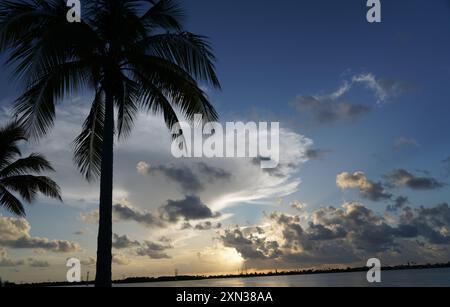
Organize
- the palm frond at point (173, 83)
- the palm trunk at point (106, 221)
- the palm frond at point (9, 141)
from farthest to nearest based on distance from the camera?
the palm frond at point (9, 141) < the palm frond at point (173, 83) < the palm trunk at point (106, 221)

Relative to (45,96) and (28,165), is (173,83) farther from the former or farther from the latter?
(28,165)

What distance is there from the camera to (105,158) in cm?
964

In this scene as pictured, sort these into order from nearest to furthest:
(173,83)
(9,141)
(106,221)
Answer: (106,221), (173,83), (9,141)

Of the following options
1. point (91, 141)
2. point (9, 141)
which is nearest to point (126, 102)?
point (91, 141)

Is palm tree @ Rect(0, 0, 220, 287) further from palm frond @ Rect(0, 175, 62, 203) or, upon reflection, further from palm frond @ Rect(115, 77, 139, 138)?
palm frond @ Rect(0, 175, 62, 203)

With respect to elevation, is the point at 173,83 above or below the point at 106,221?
above

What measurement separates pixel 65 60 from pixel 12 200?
13.5 meters

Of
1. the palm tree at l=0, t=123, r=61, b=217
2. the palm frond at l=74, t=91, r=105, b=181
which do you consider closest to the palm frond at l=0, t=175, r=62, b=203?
the palm tree at l=0, t=123, r=61, b=217

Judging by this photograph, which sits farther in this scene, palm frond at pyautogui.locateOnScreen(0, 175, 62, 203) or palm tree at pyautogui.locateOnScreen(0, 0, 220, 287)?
palm frond at pyautogui.locateOnScreen(0, 175, 62, 203)

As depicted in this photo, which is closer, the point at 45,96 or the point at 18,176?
the point at 45,96

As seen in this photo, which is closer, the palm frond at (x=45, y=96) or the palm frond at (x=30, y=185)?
the palm frond at (x=45, y=96)

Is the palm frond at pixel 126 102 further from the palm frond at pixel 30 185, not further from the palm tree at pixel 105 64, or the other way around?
the palm frond at pixel 30 185

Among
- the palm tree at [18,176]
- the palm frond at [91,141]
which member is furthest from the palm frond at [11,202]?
the palm frond at [91,141]
